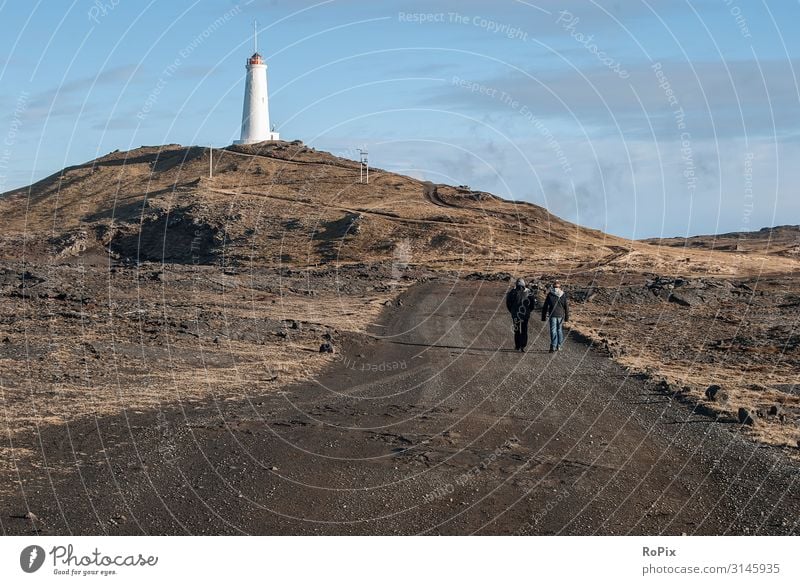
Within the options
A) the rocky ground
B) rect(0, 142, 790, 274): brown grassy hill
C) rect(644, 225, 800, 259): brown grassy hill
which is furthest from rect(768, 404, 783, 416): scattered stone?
rect(644, 225, 800, 259): brown grassy hill

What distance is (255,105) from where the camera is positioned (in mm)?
109250

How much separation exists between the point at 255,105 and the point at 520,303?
8687 centimetres

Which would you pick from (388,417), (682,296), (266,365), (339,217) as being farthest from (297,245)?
(388,417)

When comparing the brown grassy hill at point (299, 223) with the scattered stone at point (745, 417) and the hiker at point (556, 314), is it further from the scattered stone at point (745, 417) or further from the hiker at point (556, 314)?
the scattered stone at point (745, 417)

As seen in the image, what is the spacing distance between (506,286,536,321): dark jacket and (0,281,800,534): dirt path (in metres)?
5.67

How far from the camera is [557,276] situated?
203 ft

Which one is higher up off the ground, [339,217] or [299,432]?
[339,217]

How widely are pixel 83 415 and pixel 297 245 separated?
2477 inches

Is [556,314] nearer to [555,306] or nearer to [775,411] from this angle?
[555,306]

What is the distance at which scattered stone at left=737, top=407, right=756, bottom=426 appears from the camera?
1650 centimetres

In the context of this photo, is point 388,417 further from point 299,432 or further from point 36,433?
point 36,433
